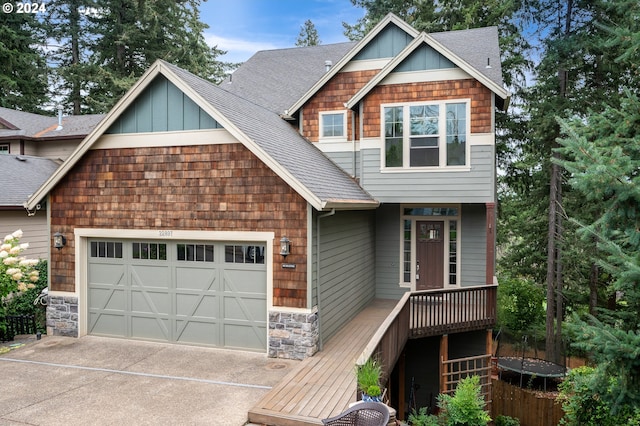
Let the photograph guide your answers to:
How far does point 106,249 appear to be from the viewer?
9453 mm

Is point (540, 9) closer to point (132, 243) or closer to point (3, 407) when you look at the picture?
point (132, 243)

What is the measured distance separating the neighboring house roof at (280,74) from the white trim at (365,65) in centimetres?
253

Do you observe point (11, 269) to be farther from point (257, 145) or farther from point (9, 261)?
point (257, 145)

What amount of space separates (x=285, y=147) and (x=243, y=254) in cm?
247

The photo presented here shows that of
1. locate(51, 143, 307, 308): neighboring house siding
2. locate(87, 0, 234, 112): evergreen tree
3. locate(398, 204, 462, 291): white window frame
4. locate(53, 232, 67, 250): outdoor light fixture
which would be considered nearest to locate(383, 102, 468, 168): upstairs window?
locate(398, 204, 462, 291): white window frame

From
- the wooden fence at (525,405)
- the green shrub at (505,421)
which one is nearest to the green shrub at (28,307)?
the green shrub at (505,421)

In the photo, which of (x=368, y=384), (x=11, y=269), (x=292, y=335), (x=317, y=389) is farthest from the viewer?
(x=11, y=269)

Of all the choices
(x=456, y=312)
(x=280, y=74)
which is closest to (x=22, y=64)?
(x=280, y=74)

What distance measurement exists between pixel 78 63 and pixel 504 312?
1025 inches

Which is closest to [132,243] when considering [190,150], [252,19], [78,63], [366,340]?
[190,150]

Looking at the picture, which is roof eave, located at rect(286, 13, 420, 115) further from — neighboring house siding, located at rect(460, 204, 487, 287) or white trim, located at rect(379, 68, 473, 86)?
neighboring house siding, located at rect(460, 204, 487, 287)

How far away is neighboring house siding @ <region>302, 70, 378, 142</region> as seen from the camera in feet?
39.9

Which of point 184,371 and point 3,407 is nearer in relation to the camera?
point 3,407

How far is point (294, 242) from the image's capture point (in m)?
8.12
